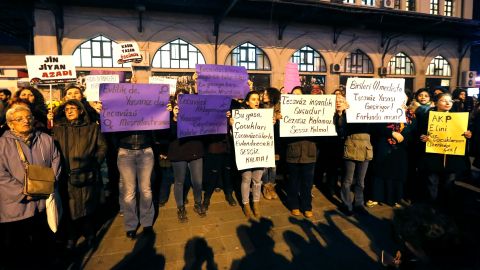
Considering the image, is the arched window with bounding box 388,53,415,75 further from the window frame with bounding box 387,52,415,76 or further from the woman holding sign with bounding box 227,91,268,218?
the woman holding sign with bounding box 227,91,268,218

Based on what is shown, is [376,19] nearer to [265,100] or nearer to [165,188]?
[265,100]

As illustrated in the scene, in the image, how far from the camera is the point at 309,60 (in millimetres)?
14383

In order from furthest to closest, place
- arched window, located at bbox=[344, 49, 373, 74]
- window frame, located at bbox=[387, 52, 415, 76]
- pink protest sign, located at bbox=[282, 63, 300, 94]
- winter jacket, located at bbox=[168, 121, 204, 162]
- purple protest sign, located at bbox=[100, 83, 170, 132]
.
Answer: window frame, located at bbox=[387, 52, 415, 76] < arched window, located at bbox=[344, 49, 373, 74] < pink protest sign, located at bbox=[282, 63, 300, 94] < winter jacket, located at bbox=[168, 121, 204, 162] < purple protest sign, located at bbox=[100, 83, 170, 132]

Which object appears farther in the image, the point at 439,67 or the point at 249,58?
the point at 439,67

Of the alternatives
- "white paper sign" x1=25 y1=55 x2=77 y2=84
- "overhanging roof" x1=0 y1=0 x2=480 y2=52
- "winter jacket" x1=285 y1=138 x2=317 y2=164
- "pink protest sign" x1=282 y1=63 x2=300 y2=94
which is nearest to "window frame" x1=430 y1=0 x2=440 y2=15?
"overhanging roof" x1=0 y1=0 x2=480 y2=52

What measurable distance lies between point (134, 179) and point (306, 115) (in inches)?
101

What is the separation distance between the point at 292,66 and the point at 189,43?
729cm

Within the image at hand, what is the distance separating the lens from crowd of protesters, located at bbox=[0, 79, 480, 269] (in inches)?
117

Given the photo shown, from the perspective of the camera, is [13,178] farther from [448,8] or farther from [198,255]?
[448,8]

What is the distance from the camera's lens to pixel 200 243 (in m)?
3.63

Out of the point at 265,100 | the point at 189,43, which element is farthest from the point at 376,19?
the point at 265,100

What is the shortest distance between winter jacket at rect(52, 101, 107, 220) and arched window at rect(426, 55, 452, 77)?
61.8ft

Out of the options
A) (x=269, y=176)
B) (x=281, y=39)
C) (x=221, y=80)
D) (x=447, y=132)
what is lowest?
(x=269, y=176)

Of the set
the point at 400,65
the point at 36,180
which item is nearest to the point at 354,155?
the point at 36,180
